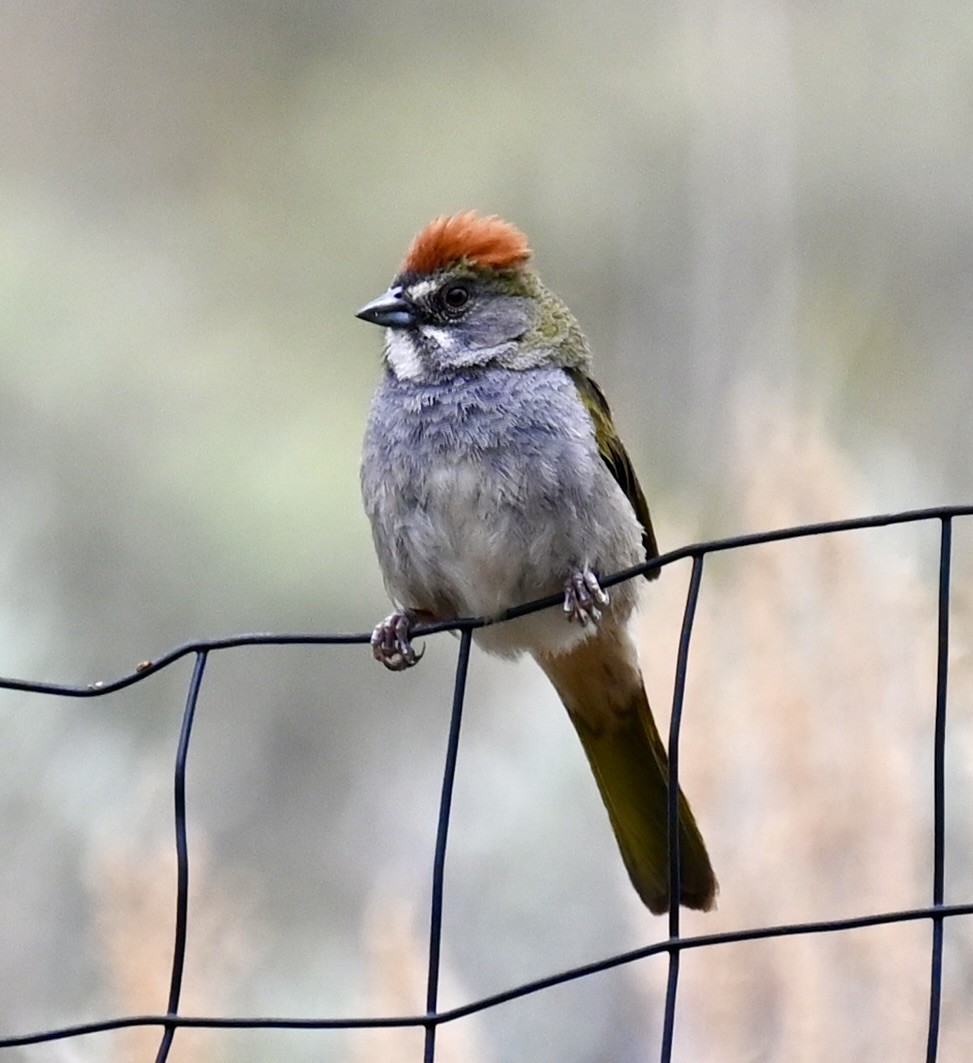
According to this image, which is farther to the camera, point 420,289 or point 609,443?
point 420,289

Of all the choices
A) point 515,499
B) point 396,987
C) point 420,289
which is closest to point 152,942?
point 396,987

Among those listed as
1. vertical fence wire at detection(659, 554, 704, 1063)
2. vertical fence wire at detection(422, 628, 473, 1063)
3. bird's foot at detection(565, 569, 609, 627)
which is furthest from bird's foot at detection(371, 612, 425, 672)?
vertical fence wire at detection(659, 554, 704, 1063)

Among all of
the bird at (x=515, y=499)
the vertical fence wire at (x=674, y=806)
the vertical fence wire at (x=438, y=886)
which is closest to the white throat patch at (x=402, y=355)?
the bird at (x=515, y=499)

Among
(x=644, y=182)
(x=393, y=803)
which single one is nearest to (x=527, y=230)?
(x=644, y=182)

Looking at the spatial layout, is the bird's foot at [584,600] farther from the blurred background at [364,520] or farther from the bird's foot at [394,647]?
the blurred background at [364,520]

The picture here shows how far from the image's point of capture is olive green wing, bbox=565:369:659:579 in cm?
402

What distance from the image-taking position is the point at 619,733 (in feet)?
13.5

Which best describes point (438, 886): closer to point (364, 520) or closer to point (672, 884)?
point (672, 884)

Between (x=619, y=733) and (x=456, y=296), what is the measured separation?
111 cm

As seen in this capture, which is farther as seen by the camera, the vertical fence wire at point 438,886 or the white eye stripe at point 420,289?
the white eye stripe at point 420,289

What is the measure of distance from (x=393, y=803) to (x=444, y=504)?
3336mm

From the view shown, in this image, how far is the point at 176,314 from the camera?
336 inches

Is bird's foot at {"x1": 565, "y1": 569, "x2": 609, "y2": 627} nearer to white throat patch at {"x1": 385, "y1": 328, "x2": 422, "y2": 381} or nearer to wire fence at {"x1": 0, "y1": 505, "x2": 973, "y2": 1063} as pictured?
white throat patch at {"x1": 385, "y1": 328, "x2": 422, "y2": 381}

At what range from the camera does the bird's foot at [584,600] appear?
12.0 feet
